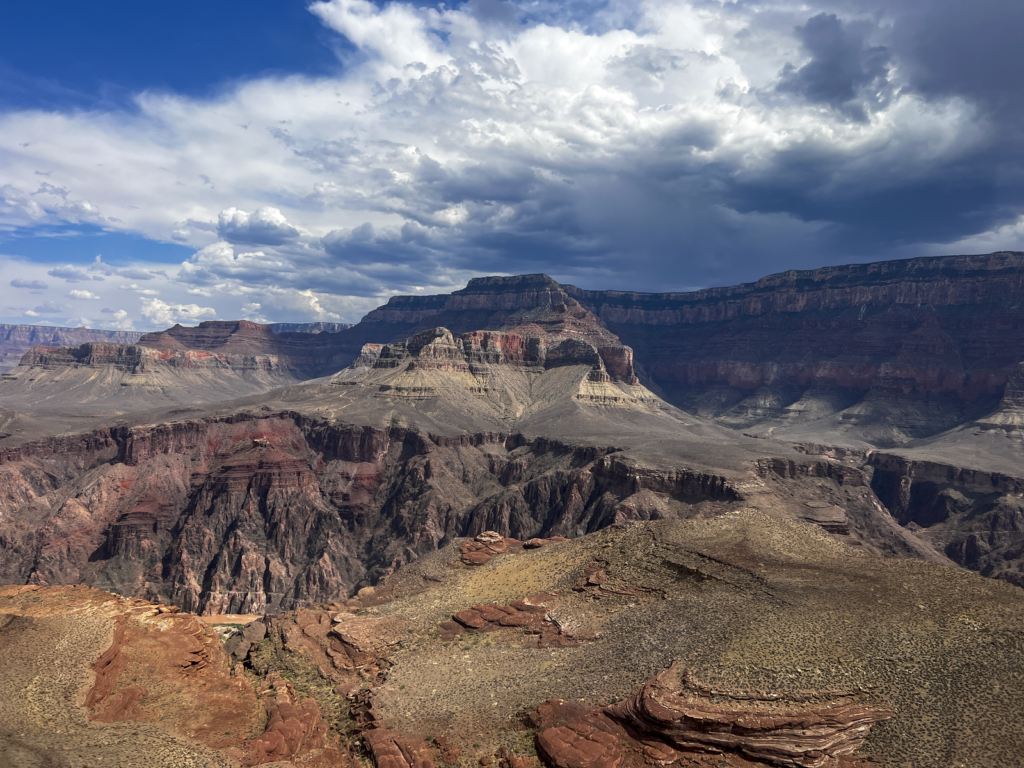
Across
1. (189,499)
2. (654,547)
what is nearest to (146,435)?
(189,499)

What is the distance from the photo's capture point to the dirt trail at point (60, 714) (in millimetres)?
28922

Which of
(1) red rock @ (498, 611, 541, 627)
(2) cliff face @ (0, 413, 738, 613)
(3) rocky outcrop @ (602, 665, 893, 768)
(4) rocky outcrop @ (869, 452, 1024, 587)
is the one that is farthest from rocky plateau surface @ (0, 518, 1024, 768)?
(4) rocky outcrop @ (869, 452, 1024, 587)

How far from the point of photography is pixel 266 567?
12588 centimetres

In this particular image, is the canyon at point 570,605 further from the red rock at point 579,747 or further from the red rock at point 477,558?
the red rock at point 477,558

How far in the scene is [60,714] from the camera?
3312 centimetres

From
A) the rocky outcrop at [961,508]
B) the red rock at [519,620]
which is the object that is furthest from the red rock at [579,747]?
the rocky outcrop at [961,508]

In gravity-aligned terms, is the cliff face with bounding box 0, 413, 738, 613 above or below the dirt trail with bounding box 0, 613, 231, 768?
below

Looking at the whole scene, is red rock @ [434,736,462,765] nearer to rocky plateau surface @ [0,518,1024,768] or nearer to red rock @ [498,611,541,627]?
rocky plateau surface @ [0,518,1024,768]

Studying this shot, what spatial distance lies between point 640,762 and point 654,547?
28090 millimetres

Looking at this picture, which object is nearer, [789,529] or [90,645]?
[90,645]

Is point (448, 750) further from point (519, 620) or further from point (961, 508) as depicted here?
point (961, 508)

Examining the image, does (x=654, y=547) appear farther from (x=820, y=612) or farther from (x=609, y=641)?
(x=820, y=612)

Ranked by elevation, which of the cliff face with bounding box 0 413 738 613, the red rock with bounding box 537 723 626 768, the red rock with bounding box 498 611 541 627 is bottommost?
the cliff face with bounding box 0 413 738 613

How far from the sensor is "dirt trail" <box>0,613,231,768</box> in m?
28.9
